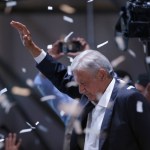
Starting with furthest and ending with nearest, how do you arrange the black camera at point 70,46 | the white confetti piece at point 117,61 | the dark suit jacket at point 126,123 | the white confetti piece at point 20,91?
the white confetti piece at point 117,61 → the white confetti piece at point 20,91 → the black camera at point 70,46 → the dark suit jacket at point 126,123

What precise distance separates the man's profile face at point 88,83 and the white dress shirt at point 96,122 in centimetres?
3

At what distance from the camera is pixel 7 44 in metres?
2.48

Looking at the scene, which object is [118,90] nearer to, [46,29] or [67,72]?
[67,72]

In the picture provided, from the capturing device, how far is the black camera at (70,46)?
2.21 meters

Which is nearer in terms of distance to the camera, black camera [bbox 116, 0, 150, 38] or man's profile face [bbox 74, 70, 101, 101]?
man's profile face [bbox 74, 70, 101, 101]

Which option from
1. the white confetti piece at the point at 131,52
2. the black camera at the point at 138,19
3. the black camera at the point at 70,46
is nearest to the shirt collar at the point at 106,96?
the black camera at the point at 138,19

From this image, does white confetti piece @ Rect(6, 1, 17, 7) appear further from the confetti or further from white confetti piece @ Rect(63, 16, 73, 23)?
the confetti

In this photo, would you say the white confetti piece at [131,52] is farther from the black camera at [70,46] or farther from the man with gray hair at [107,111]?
the man with gray hair at [107,111]

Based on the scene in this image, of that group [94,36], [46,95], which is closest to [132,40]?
[94,36]

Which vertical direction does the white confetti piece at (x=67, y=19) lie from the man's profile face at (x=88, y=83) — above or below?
above

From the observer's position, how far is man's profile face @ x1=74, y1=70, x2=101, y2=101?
1345 millimetres

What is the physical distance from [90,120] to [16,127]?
1.19m

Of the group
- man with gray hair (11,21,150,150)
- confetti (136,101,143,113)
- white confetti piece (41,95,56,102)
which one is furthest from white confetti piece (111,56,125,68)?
confetti (136,101,143,113)

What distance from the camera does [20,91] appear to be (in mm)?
2477
